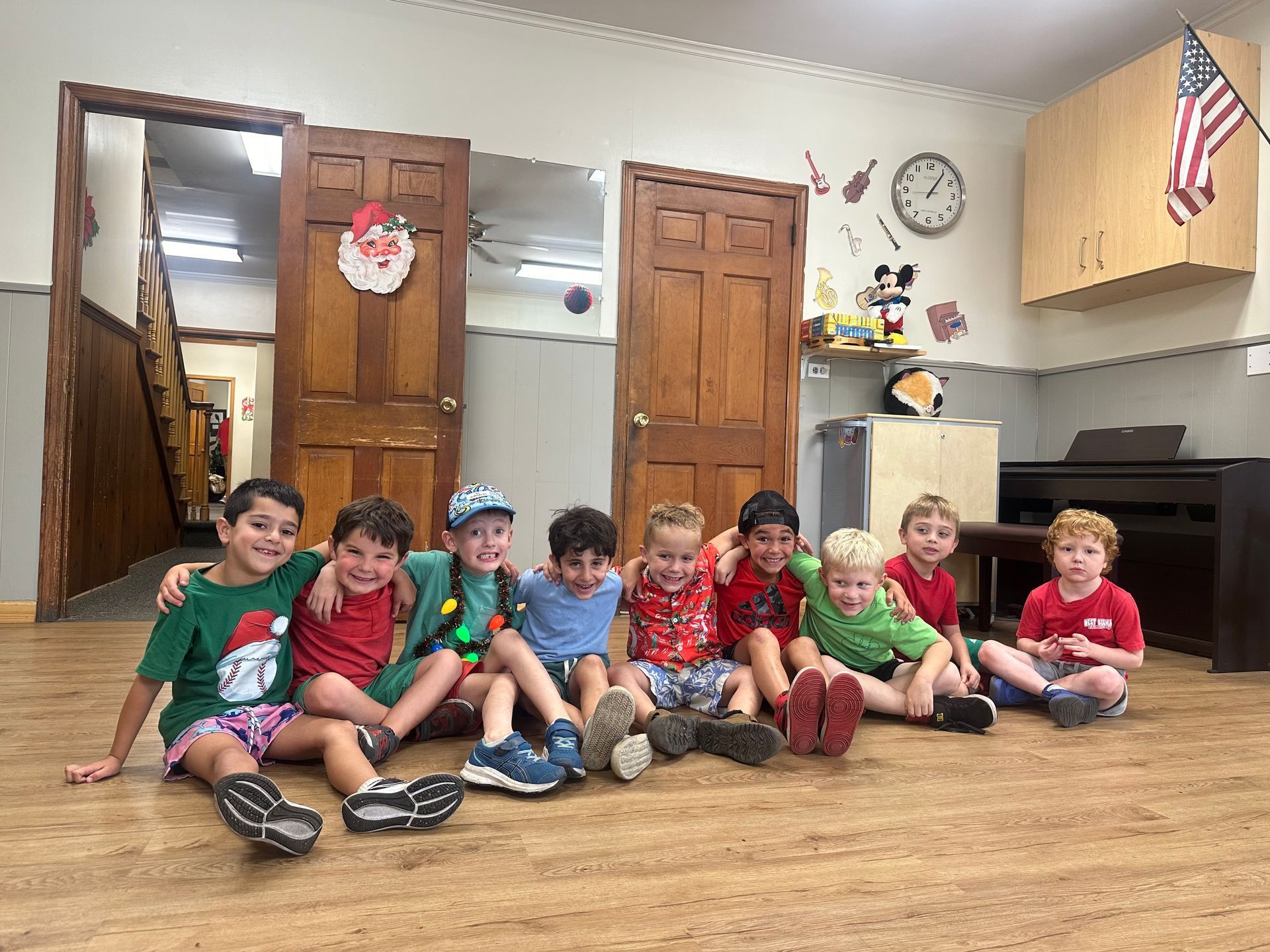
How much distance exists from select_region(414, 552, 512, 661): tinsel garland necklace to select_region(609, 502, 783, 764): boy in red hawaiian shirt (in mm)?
299

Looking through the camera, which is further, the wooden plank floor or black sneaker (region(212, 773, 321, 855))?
black sneaker (region(212, 773, 321, 855))

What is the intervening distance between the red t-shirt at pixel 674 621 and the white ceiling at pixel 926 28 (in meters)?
2.73

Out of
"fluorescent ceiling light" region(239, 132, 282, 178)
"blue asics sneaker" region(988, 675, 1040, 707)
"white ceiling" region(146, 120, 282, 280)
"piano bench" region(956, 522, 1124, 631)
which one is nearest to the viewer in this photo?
"blue asics sneaker" region(988, 675, 1040, 707)

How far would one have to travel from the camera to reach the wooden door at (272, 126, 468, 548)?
345 centimetres

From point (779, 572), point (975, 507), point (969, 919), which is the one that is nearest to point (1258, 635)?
point (975, 507)

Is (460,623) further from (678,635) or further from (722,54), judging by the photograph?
(722,54)

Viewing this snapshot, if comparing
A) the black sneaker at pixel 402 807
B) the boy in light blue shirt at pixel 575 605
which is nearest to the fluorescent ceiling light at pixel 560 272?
the boy in light blue shirt at pixel 575 605

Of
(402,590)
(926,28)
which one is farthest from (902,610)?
(926,28)

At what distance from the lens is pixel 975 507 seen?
395 centimetres

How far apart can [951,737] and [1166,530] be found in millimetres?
2002

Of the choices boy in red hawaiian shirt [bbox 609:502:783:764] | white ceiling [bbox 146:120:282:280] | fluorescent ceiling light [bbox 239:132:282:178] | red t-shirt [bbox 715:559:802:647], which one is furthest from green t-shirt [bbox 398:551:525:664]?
fluorescent ceiling light [bbox 239:132:282:178]

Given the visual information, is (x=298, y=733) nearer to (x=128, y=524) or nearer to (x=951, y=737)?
(x=951, y=737)

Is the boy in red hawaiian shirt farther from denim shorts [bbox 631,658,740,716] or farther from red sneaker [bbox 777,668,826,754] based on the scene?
red sneaker [bbox 777,668,826,754]

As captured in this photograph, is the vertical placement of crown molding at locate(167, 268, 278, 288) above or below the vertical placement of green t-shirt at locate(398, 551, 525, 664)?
above
